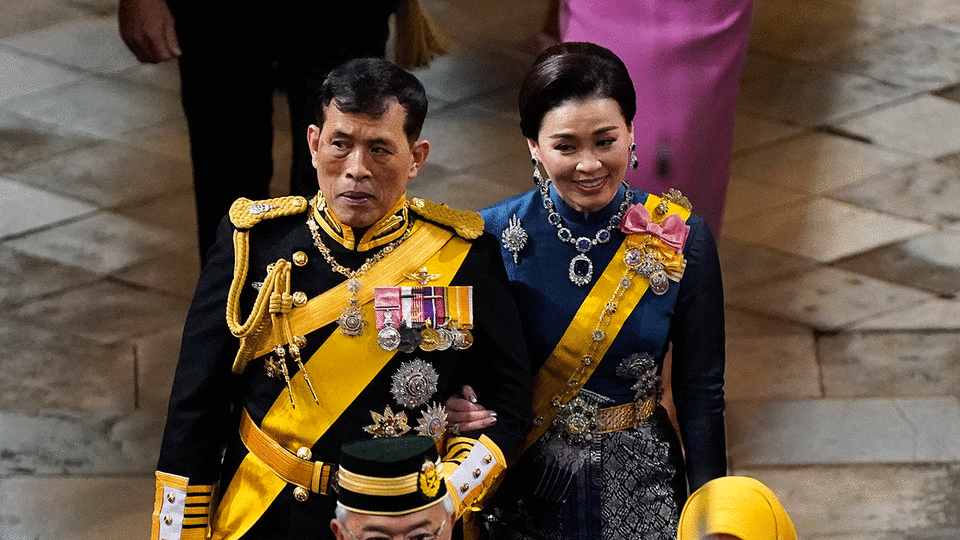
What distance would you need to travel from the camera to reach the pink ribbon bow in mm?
2781

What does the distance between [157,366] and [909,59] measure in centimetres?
367

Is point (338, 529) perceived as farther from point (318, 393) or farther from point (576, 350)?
point (576, 350)

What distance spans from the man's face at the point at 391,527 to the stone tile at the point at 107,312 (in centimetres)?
259

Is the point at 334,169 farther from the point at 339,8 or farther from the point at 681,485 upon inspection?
the point at 339,8

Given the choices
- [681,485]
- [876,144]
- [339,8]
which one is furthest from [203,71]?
[876,144]

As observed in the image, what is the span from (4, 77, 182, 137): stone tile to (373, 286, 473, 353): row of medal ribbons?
3.62 m

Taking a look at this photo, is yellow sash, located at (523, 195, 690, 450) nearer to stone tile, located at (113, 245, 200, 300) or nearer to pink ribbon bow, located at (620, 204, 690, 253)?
pink ribbon bow, located at (620, 204, 690, 253)

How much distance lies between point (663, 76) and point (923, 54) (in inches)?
139

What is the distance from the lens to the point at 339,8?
A: 3.69 meters

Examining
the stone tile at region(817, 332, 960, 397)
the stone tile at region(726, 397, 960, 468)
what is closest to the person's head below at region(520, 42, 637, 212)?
the stone tile at region(726, 397, 960, 468)

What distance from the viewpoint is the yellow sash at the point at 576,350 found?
109 inches

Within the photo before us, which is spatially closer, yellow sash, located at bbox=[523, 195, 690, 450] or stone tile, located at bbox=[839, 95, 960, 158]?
yellow sash, located at bbox=[523, 195, 690, 450]

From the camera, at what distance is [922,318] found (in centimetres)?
488

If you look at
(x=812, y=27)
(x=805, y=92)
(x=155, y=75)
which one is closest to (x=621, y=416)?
(x=805, y=92)
